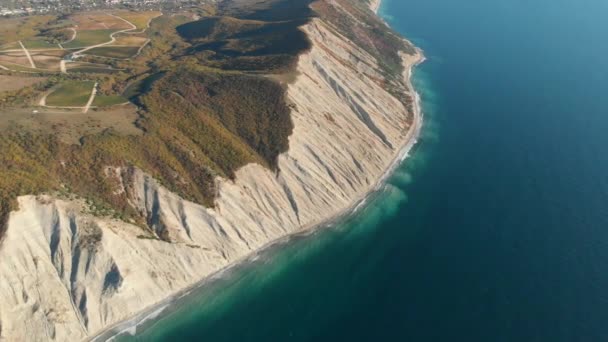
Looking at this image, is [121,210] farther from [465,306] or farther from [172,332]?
[465,306]

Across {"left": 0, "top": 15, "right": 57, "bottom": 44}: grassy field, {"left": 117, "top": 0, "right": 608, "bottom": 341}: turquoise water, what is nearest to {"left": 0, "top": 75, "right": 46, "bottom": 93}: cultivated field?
{"left": 0, "top": 15, "right": 57, "bottom": 44}: grassy field

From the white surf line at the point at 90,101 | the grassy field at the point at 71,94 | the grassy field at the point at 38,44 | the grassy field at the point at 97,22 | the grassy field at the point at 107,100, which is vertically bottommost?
the grassy field at the point at 38,44

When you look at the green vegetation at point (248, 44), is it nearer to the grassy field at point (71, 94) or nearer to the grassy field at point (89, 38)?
the grassy field at point (89, 38)

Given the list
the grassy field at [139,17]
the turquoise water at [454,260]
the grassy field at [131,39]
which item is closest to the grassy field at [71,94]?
the grassy field at [131,39]

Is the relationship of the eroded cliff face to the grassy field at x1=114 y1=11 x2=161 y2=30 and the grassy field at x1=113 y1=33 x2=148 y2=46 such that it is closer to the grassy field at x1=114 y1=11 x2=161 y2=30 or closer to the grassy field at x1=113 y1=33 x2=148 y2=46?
the grassy field at x1=113 y1=33 x2=148 y2=46

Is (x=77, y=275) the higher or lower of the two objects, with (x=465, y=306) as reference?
lower

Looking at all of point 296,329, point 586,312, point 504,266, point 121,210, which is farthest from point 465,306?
→ point 121,210

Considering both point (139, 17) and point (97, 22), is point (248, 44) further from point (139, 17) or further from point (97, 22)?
point (97, 22)
